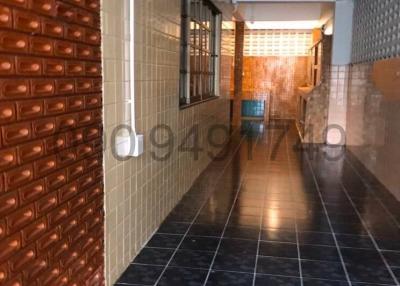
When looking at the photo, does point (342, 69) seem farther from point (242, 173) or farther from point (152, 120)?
point (152, 120)

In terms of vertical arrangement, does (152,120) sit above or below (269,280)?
above

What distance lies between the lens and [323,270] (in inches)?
113

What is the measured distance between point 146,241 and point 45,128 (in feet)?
5.57

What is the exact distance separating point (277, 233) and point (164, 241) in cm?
90

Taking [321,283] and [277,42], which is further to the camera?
[277,42]

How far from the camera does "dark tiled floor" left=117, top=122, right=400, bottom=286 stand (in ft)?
9.15

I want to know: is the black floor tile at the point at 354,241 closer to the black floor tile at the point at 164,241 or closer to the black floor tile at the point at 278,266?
the black floor tile at the point at 278,266

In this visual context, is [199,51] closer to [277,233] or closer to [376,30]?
[376,30]

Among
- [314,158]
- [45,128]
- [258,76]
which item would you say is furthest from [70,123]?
[258,76]

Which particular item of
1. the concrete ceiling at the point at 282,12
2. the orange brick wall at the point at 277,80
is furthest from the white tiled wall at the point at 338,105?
the orange brick wall at the point at 277,80

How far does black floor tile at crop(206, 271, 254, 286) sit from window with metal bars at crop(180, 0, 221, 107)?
1.99 m

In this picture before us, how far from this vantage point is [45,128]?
5.87 feet

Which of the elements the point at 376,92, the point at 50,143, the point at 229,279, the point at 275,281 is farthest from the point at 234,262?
the point at 376,92

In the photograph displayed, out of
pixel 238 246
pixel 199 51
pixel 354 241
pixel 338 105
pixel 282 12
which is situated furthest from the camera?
pixel 282 12
